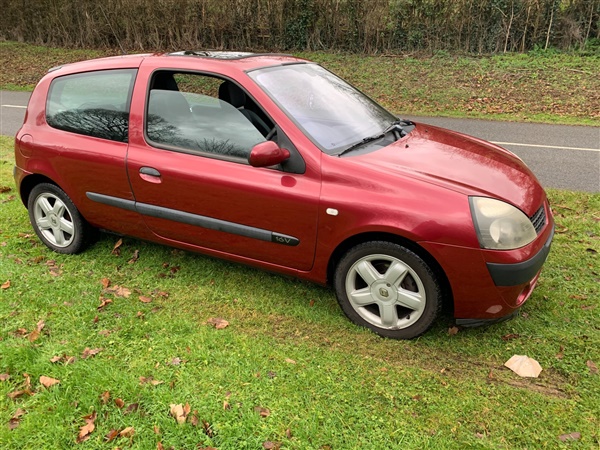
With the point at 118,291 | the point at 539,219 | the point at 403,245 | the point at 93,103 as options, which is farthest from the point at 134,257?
the point at 539,219

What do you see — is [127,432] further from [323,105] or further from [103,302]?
[323,105]

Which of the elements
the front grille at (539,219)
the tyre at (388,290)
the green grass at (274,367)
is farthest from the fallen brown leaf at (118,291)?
the front grille at (539,219)

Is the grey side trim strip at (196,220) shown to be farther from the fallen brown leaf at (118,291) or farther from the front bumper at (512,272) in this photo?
the front bumper at (512,272)

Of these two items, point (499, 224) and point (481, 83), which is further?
point (481, 83)

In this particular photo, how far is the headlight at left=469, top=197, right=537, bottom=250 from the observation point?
271 centimetres

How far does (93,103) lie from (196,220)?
135cm

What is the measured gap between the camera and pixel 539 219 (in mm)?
3037

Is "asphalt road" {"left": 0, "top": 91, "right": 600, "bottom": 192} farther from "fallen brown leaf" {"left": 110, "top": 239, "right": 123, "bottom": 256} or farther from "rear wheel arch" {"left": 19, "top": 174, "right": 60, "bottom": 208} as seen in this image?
"rear wheel arch" {"left": 19, "top": 174, "right": 60, "bottom": 208}

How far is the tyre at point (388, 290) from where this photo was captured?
2.89m

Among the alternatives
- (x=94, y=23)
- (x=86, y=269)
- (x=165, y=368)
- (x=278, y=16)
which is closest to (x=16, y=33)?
(x=94, y=23)

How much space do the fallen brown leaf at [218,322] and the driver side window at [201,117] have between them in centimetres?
112

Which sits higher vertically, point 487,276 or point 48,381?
point 487,276

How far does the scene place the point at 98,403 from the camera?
2.65 meters

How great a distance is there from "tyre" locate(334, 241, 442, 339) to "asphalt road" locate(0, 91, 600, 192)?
3793 mm
